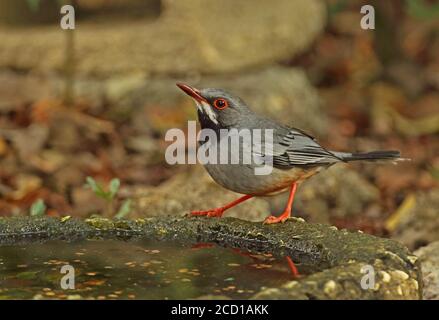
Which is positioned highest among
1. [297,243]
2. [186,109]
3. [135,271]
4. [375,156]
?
[186,109]

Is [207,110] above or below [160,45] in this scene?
below

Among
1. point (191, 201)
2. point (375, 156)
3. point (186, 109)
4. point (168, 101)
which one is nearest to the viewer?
point (375, 156)

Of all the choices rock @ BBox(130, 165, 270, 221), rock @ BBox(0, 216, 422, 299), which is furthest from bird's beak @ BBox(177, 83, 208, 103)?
rock @ BBox(130, 165, 270, 221)

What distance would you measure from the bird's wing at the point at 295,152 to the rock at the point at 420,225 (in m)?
→ 2.14

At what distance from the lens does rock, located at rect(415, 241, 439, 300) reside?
564 centimetres

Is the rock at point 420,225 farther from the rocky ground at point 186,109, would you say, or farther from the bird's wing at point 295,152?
the bird's wing at point 295,152

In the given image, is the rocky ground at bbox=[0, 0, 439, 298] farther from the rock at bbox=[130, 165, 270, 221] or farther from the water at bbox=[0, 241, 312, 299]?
the water at bbox=[0, 241, 312, 299]

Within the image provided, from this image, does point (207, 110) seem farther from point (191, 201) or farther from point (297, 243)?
point (191, 201)

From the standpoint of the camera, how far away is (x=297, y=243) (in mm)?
4609

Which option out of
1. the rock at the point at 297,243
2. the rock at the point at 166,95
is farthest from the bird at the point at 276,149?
the rock at the point at 166,95

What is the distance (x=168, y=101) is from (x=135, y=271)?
5153 millimetres

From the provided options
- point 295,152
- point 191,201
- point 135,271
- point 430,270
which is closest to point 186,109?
point 191,201
